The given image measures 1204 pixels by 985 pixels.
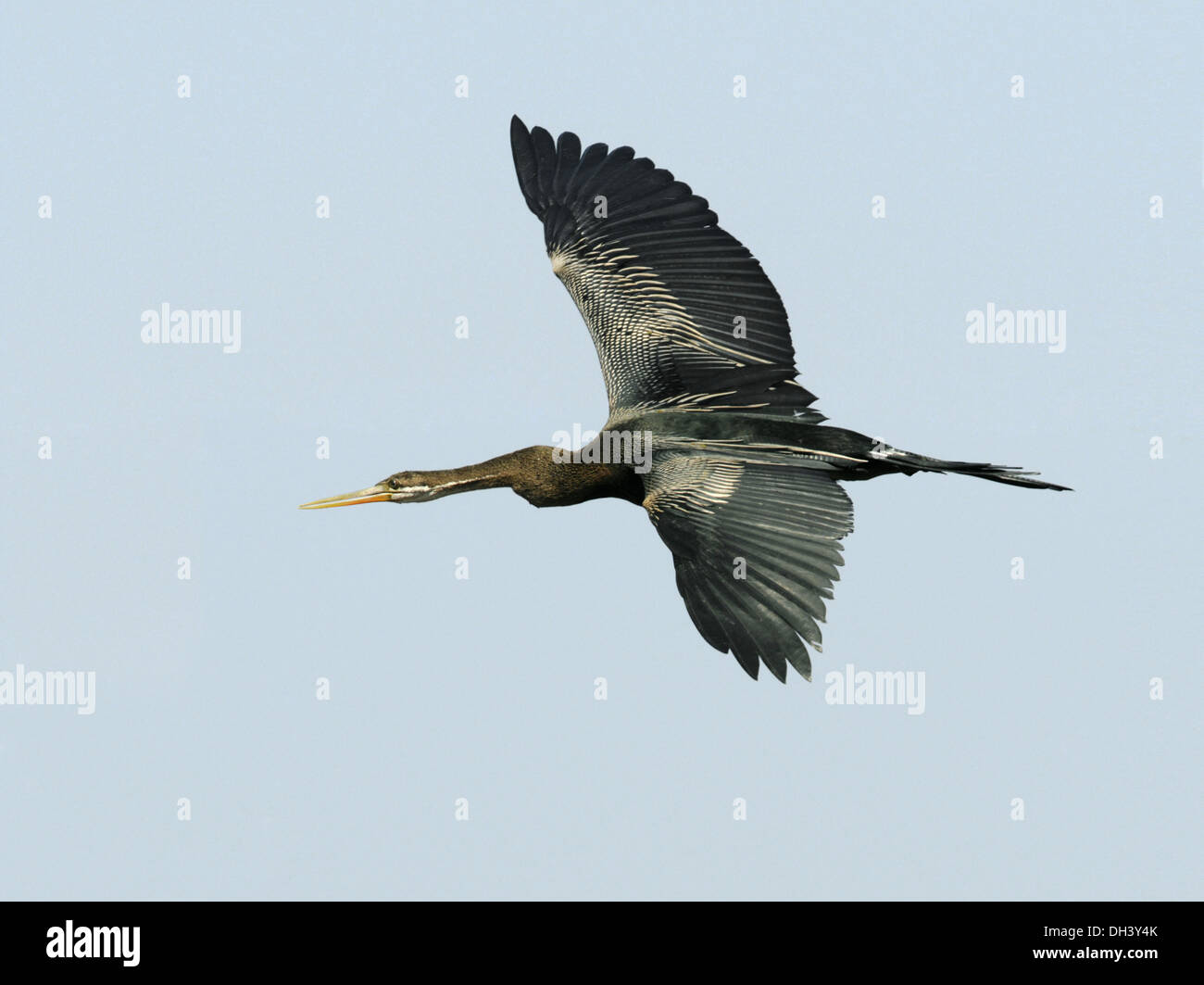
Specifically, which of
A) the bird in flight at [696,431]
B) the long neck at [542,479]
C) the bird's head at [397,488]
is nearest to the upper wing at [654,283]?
the bird in flight at [696,431]

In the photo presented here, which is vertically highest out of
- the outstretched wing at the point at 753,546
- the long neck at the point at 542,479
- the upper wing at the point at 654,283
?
the upper wing at the point at 654,283

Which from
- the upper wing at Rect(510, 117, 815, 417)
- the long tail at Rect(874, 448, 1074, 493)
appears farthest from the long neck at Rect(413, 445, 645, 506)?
the long tail at Rect(874, 448, 1074, 493)

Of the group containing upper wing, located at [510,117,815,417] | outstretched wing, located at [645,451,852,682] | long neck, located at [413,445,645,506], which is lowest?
outstretched wing, located at [645,451,852,682]

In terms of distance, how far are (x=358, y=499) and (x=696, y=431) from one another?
76.6 inches

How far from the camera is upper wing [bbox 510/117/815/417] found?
29.9ft

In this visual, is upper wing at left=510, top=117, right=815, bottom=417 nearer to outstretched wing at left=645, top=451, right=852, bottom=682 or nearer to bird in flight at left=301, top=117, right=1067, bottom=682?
bird in flight at left=301, top=117, right=1067, bottom=682

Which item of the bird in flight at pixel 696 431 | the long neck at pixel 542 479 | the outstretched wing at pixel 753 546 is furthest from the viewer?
the long neck at pixel 542 479

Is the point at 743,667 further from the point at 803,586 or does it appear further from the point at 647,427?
the point at 647,427

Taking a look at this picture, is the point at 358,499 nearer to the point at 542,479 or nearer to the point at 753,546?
the point at 542,479

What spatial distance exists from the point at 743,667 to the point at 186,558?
296cm

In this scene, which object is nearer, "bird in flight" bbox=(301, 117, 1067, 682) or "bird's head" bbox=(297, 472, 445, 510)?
"bird in flight" bbox=(301, 117, 1067, 682)

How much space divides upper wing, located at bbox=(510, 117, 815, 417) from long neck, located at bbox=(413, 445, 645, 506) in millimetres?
412

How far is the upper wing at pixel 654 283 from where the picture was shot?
359 inches

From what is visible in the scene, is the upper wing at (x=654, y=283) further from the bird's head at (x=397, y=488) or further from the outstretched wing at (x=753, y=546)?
the bird's head at (x=397, y=488)
